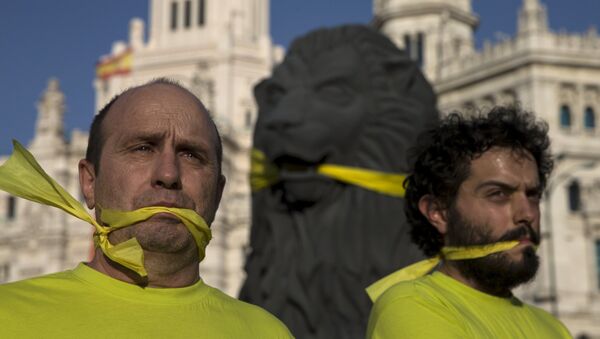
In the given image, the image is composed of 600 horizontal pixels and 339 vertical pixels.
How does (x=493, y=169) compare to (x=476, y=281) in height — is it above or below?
above

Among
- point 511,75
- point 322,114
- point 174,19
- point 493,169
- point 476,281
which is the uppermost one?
point 174,19

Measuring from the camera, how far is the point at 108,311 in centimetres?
191

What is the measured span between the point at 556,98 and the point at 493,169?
115 ft

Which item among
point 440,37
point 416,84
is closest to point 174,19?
point 440,37

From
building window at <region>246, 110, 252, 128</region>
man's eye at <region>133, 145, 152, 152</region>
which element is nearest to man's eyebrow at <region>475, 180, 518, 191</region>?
man's eye at <region>133, 145, 152, 152</region>

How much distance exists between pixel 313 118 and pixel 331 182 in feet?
1.29

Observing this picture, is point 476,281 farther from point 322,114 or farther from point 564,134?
point 564,134

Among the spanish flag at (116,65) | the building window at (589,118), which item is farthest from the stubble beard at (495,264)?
the spanish flag at (116,65)

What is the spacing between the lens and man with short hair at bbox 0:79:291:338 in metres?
1.89

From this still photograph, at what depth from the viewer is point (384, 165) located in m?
5.20

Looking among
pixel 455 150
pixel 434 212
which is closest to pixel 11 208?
pixel 434 212

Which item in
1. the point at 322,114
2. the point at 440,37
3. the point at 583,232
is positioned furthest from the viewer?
the point at 440,37

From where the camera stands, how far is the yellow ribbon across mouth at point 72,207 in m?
2.00

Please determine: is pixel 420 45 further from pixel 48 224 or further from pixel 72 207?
pixel 72 207
